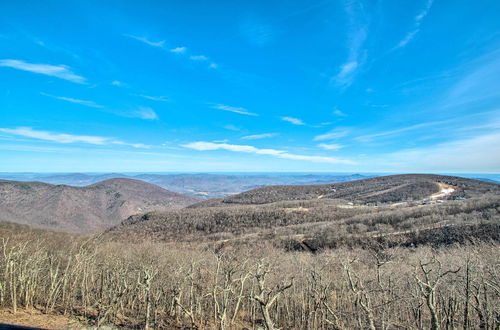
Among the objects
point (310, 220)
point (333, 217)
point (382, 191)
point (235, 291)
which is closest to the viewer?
point (235, 291)

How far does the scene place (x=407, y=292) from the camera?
2152cm

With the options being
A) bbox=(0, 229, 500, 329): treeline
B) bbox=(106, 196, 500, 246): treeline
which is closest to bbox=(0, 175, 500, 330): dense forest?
bbox=(0, 229, 500, 329): treeline

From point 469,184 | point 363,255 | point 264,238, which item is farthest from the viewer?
point 469,184

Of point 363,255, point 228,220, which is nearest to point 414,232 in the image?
point 363,255

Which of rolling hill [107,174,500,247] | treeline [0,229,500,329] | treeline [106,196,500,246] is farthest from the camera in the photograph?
rolling hill [107,174,500,247]

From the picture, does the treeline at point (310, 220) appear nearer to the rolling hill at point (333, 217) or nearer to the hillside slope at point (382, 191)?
the rolling hill at point (333, 217)

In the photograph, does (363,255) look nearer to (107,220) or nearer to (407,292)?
(407,292)

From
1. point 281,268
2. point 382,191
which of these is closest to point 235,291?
point 281,268

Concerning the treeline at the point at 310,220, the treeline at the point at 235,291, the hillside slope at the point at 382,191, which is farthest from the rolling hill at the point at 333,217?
the treeline at the point at 235,291

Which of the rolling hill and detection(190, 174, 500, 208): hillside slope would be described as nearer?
the rolling hill

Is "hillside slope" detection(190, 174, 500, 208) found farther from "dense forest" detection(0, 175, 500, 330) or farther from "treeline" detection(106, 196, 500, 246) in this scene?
"treeline" detection(106, 196, 500, 246)

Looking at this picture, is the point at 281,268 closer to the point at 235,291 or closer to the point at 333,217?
the point at 235,291

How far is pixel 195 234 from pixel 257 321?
46.6 meters

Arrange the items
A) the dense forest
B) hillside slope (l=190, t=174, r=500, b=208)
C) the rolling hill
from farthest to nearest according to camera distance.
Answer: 1. hillside slope (l=190, t=174, r=500, b=208)
2. the rolling hill
3. the dense forest
